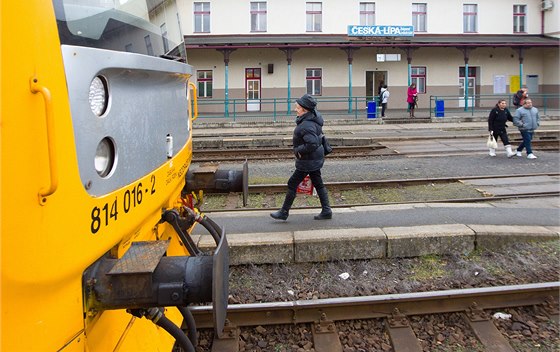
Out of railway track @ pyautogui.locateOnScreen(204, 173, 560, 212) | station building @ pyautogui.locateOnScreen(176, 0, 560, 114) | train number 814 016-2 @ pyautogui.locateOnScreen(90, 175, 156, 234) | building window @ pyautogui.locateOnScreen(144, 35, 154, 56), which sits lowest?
railway track @ pyautogui.locateOnScreen(204, 173, 560, 212)

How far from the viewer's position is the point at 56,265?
4.80 ft

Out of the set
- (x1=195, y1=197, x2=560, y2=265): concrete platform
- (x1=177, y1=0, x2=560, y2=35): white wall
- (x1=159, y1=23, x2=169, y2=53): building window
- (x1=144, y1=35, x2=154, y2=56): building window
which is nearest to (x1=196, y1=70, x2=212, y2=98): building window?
(x1=177, y1=0, x2=560, y2=35): white wall

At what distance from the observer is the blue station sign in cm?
2977

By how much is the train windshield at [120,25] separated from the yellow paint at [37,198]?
23 centimetres

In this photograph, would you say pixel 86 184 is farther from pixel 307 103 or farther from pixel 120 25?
pixel 307 103

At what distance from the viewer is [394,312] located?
405 centimetres

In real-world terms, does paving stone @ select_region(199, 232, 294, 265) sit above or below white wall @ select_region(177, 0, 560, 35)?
below

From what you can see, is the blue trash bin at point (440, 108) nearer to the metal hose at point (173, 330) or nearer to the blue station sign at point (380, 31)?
the blue station sign at point (380, 31)

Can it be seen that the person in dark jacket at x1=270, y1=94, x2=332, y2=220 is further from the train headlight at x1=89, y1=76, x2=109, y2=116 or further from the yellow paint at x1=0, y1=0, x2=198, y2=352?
the yellow paint at x1=0, y1=0, x2=198, y2=352

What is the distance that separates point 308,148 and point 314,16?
27810 mm

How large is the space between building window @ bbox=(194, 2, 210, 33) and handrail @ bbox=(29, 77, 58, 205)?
1241 inches

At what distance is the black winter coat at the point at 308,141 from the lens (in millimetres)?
5926

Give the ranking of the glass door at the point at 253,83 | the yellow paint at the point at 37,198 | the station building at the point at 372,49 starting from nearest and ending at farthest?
the yellow paint at the point at 37,198 < the station building at the point at 372,49 < the glass door at the point at 253,83

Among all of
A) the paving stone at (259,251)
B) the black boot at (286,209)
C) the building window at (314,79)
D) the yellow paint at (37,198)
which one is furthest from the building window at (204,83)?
the yellow paint at (37,198)
